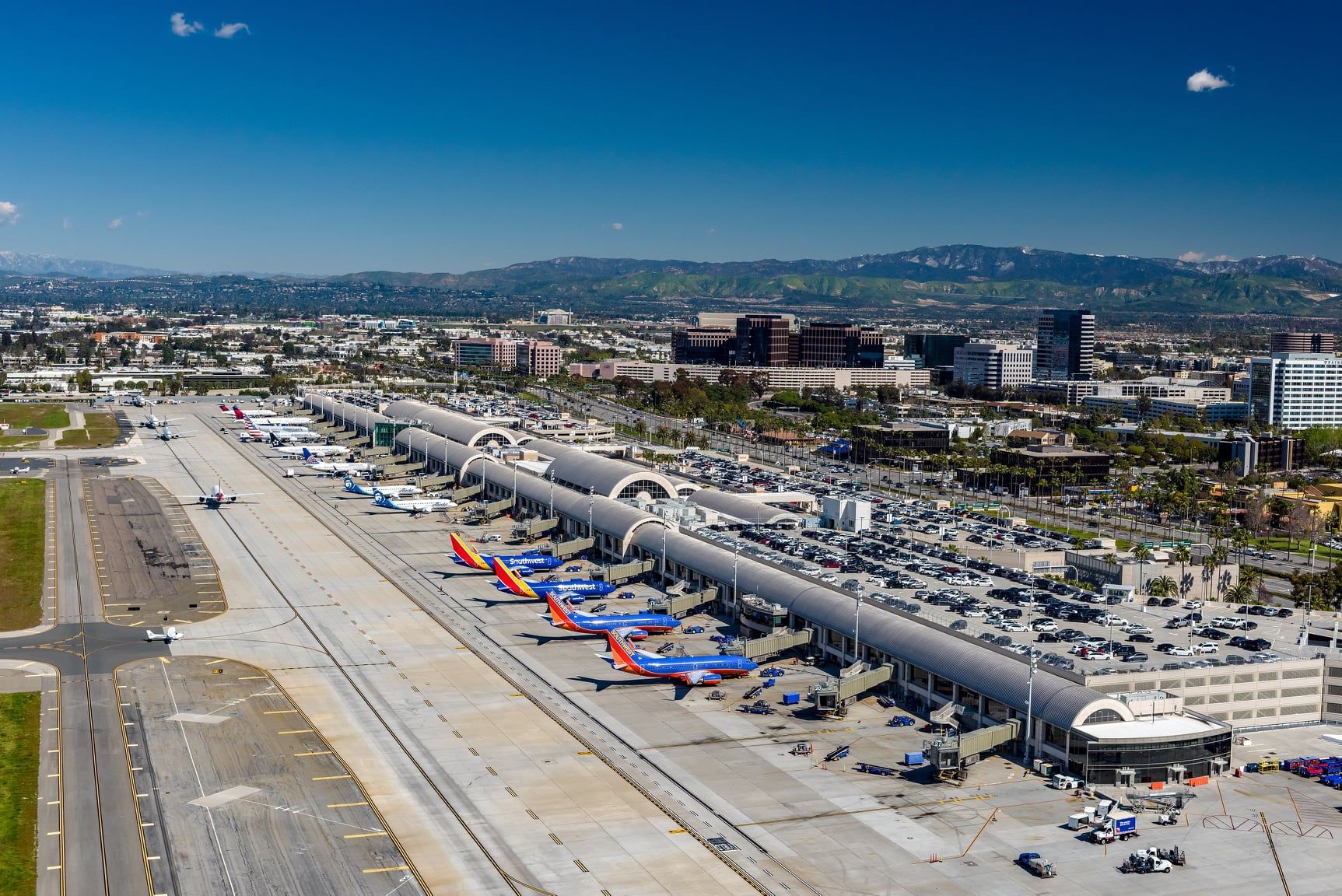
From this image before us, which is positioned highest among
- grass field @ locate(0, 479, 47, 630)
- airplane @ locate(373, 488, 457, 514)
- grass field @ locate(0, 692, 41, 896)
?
airplane @ locate(373, 488, 457, 514)

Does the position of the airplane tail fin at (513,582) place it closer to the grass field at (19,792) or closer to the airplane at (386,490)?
the grass field at (19,792)

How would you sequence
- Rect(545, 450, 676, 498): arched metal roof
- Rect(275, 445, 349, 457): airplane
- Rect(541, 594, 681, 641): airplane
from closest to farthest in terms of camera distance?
Rect(541, 594, 681, 641): airplane → Rect(545, 450, 676, 498): arched metal roof → Rect(275, 445, 349, 457): airplane

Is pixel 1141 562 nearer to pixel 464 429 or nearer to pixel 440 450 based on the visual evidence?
pixel 440 450

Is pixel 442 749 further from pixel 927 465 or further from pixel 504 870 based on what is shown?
pixel 927 465

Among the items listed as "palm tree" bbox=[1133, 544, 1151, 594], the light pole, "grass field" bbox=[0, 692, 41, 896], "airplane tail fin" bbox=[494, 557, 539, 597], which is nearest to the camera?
"grass field" bbox=[0, 692, 41, 896]

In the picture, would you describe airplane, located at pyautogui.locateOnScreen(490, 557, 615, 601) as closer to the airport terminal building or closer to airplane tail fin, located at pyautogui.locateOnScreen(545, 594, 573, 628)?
the airport terminal building

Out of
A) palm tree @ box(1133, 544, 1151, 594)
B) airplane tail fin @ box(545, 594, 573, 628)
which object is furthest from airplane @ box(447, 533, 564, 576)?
palm tree @ box(1133, 544, 1151, 594)

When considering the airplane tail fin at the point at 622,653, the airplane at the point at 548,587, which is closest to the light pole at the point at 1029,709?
the airplane tail fin at the point at 622,653
